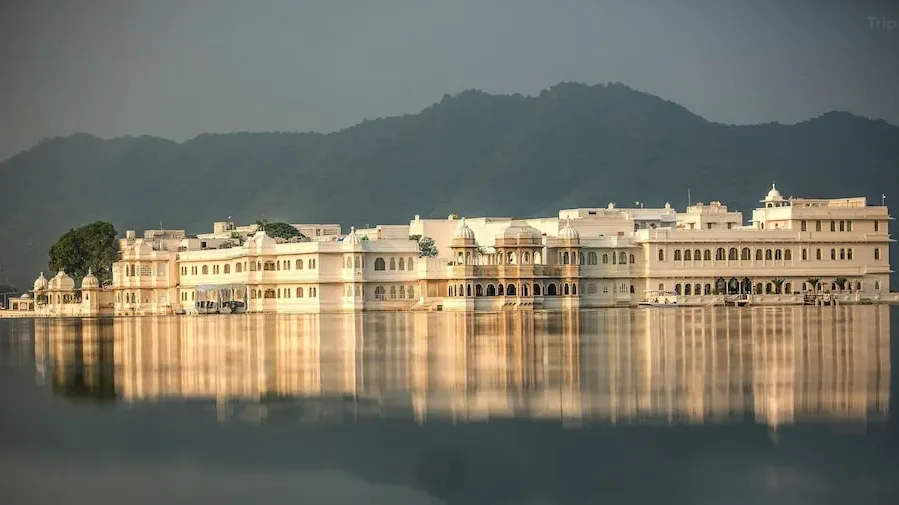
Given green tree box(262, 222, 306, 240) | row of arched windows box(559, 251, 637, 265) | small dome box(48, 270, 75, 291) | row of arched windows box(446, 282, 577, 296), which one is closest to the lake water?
row of arched windows box(446, 282, 577, 296)

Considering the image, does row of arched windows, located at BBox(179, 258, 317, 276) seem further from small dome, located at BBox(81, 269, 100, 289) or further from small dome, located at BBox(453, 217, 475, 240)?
small dome, located at BBox(453, 217, 475, 240)

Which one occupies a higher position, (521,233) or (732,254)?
(521,233)

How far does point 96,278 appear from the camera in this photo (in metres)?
104

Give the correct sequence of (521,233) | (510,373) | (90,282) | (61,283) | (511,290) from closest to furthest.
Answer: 1. (510,373)
2. (511,290)
3. (521,233)
4. (90,282)
5. (61,283)

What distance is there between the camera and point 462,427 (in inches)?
898

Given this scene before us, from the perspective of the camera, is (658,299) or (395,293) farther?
(395,293)

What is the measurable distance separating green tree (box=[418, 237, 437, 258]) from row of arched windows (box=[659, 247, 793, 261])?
1523 centimetres

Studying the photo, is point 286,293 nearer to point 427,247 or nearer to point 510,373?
A: point 427,247

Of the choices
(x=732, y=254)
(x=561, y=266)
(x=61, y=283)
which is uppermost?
(x=732, y=254)

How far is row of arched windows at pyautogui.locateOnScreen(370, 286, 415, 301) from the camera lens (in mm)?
92438

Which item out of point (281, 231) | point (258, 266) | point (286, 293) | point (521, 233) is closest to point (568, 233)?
point (521, 233)

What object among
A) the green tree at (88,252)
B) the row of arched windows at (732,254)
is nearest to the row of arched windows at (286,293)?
the green tree at (88,252)

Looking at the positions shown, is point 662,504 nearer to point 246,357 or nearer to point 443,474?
point 443,474

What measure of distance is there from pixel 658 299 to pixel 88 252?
42265 mm
